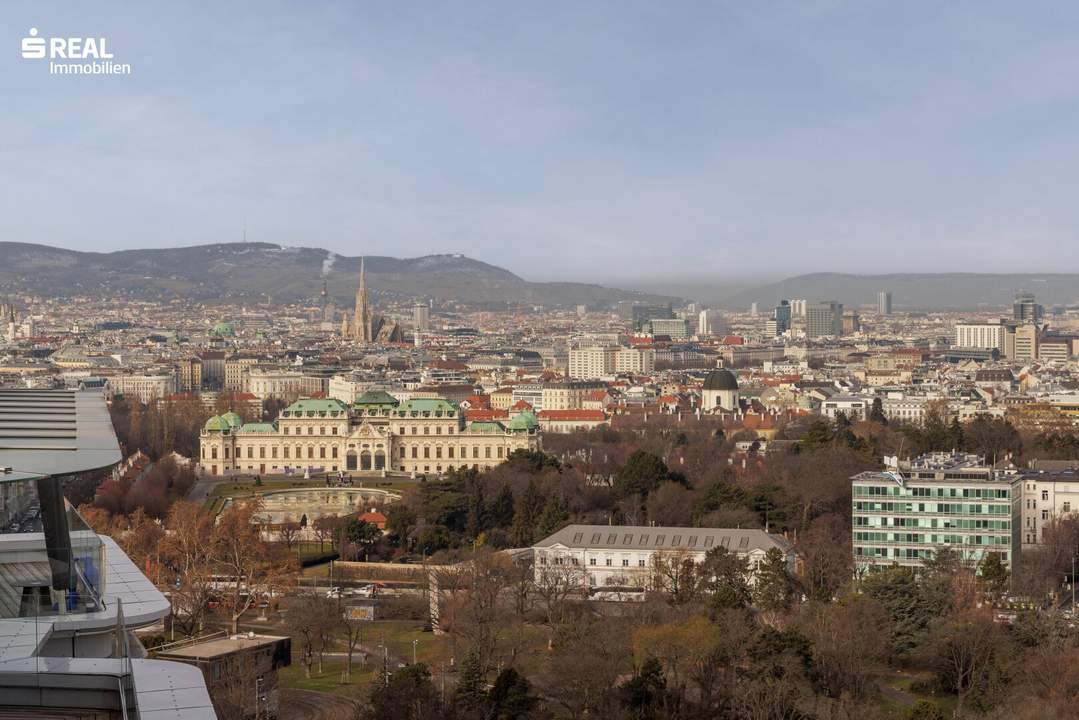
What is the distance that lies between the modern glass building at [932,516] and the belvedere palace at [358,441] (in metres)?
33.6

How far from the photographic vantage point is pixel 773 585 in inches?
1474

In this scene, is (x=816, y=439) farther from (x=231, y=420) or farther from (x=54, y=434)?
(x=54, y=434)

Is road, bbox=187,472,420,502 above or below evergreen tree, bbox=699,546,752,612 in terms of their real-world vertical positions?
below

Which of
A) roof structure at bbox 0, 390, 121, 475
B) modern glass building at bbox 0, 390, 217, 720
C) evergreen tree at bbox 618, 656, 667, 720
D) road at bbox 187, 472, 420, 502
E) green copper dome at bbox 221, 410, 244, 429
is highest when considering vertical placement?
roof structure at bbox 0, 390, 121, 475

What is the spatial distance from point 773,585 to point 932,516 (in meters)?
7.28

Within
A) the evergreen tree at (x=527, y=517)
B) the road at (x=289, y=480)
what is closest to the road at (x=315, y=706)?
the evergreen tree at (x=527, y=517)

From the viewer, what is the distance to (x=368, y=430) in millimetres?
76812

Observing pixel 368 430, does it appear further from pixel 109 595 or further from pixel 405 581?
pixel 109 595

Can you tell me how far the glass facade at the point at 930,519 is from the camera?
4256 cm

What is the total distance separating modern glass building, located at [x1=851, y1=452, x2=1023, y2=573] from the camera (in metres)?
42.6

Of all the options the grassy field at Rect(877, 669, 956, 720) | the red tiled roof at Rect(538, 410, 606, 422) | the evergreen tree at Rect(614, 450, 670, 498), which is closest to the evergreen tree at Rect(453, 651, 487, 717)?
the grassy field at Rect(877, 669, 956, 720)

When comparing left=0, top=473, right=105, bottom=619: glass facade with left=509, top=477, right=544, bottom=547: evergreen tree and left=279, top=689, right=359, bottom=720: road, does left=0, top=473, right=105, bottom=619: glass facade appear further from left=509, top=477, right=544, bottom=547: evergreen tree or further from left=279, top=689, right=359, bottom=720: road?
left=509, top=477, right=544, bottom=547: evergreen tree

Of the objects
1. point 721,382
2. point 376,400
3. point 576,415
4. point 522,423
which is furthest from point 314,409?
point 721,382

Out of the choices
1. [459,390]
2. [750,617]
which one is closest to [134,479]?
[750,617]
